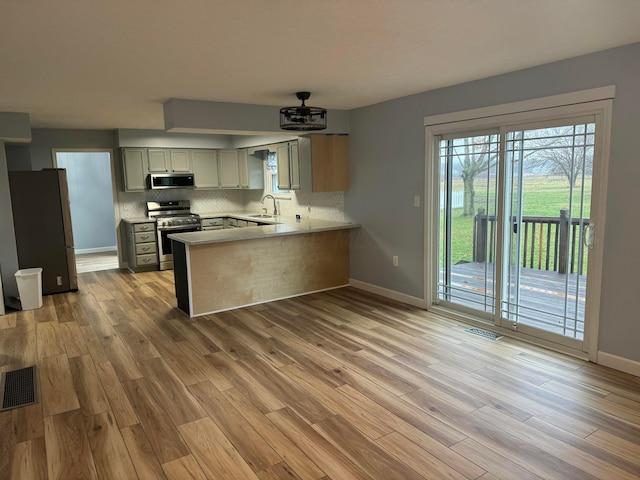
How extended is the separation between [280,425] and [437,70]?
297cm

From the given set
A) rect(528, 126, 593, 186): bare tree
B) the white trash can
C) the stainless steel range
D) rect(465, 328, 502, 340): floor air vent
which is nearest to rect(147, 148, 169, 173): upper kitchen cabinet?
the stainless steel range

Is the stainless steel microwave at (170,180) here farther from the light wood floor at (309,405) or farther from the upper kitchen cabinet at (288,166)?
the light wood floor at (309,405)

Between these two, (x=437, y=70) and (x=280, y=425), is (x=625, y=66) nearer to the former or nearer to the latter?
(x=437, y=70)

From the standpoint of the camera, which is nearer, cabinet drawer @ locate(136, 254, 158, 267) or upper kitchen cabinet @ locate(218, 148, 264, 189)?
cabinet drawer @ locate(136, 254, 158, 267)

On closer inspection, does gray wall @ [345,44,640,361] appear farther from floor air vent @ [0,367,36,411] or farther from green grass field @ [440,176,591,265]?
floor air vent @ [0,367,36,411]

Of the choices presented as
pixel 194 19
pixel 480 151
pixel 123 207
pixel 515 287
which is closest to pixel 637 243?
pixel 515 287

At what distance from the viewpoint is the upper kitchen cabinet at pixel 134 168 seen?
719 centimetres

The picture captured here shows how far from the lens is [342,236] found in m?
5.88

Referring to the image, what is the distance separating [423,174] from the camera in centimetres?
469

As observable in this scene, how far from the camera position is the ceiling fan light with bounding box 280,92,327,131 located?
151 inches

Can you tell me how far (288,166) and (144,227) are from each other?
8.89 feet

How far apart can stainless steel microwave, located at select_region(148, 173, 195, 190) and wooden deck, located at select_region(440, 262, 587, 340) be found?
17.2ft

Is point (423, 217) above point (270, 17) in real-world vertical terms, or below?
below

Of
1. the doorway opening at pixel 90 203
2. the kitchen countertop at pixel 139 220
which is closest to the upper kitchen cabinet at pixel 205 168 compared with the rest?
the kitchen countertop at pixel 139 220
